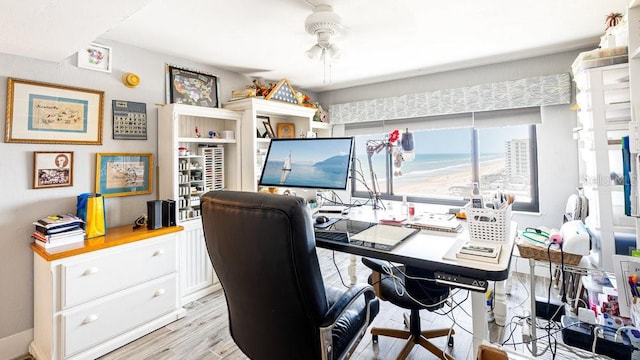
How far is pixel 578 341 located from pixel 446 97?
8.21ft

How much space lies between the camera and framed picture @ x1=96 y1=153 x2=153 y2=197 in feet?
7.27

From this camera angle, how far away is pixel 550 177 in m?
2.81

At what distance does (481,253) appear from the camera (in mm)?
1094

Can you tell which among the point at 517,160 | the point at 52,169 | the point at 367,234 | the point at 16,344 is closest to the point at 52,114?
the point at 52,169

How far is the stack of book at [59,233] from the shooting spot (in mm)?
1729

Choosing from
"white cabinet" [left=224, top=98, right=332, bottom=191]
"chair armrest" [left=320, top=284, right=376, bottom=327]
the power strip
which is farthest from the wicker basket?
"white cabinet" [left=224, top=98, right=332, bottom=191]

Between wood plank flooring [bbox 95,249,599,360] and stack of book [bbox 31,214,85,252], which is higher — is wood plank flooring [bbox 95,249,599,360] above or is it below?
below

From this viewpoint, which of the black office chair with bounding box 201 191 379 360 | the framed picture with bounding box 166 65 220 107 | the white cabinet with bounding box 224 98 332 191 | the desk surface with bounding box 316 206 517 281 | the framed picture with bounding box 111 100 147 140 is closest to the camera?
the black office chair with bounding box 201 191 379 360

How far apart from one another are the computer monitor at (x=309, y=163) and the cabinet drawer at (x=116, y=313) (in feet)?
3.88

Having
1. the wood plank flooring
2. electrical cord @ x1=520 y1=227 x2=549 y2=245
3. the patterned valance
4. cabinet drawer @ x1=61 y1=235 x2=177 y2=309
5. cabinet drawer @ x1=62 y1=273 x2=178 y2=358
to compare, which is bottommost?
the wood plank flooring

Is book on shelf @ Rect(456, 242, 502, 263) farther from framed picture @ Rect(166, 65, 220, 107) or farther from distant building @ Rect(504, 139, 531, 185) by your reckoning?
framed picture @ Rect(166, 65, 220, 107)

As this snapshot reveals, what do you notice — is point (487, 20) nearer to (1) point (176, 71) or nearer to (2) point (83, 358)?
(1) point (176, 71)

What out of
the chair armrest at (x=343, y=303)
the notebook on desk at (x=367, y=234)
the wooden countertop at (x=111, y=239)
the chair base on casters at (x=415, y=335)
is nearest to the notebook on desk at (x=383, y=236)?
the notebook on desk at (x=367, y=234)

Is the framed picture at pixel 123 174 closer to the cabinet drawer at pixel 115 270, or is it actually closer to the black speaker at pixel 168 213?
the black speaker at pixel 168 213
